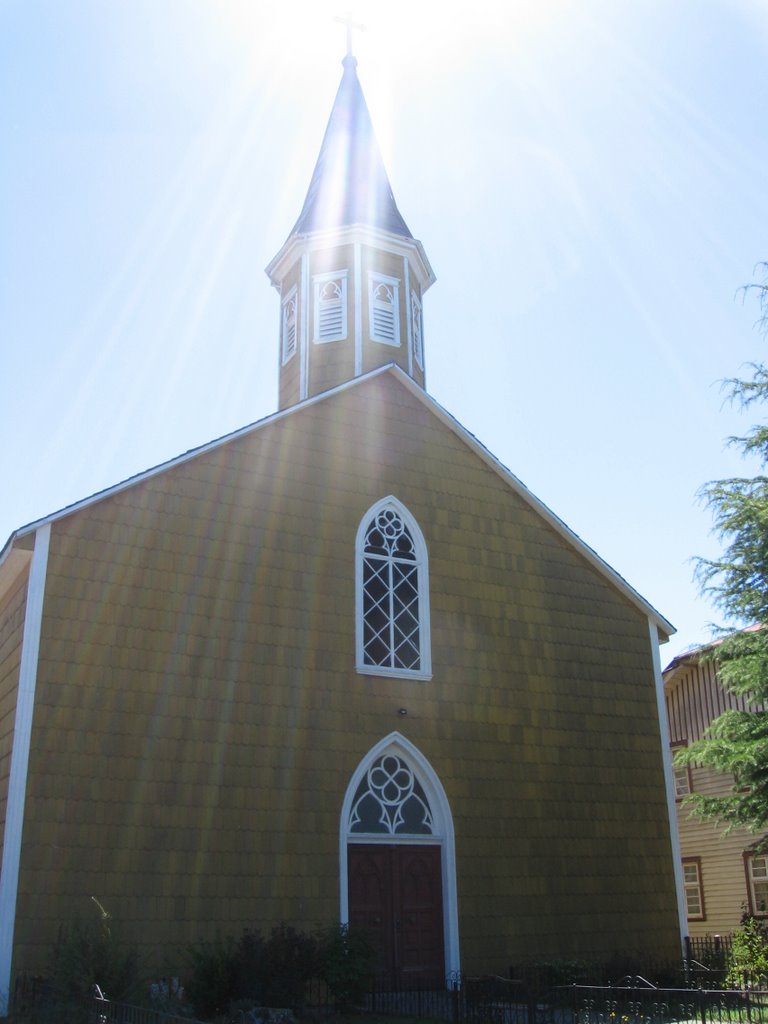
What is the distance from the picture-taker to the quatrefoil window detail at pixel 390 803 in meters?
16.3

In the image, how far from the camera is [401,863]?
16406 mm

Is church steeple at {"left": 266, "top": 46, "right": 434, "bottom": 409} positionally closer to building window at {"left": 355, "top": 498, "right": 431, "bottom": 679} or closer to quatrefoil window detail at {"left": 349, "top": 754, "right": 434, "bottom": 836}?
building window at {"left": 355, "top": 498, "right": 431, "bottom": 679}

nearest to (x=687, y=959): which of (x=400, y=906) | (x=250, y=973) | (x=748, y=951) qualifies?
(x=748, y=951)

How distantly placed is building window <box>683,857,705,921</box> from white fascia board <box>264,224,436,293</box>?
1711cm

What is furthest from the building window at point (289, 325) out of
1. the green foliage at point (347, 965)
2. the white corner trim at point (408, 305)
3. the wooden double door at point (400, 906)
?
the green foliage at point (347, 965)

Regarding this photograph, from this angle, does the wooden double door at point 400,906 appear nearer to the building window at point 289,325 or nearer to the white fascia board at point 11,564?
the white fascia board at point 11,564

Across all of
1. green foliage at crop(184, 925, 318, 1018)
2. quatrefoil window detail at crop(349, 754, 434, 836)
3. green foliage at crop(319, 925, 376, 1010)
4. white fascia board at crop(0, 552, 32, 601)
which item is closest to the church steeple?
white fascia board at crop(0, 552, 32, 601)

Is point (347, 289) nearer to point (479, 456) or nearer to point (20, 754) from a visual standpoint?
point (479, 456)

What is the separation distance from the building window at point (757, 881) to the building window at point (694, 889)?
5.96 ft

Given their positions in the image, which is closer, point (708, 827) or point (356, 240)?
point (356, 240)

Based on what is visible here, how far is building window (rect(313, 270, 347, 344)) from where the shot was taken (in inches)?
868

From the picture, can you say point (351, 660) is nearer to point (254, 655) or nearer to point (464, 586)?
point (254, 655)

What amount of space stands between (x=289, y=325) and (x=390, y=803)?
433 inches

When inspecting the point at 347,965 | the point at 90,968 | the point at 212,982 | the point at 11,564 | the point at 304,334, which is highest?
the point at 304,334
